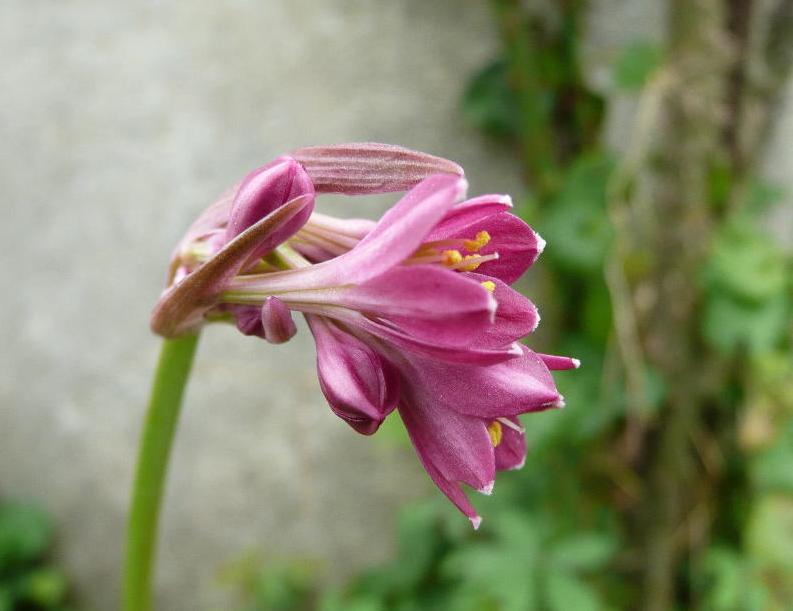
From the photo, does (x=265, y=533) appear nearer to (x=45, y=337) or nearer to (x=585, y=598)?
(x=45, y=337)

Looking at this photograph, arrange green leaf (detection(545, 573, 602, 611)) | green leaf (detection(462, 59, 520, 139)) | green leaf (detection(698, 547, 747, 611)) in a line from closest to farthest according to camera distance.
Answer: green leaf (detection(545, 573, 602, 611)) < green leaf (detection(698, 547, 747, 611)) < green leaf (detection(462, 59, 520, 139))

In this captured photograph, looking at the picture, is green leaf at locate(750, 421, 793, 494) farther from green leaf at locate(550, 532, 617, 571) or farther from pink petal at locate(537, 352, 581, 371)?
pink petal at locate(537, 352, 581, 371)

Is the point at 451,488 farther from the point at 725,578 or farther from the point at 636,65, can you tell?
the point at 636,65

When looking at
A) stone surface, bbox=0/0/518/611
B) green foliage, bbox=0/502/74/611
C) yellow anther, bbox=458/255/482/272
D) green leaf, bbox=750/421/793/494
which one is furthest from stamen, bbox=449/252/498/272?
green foliage, bbox=0/502/74/611

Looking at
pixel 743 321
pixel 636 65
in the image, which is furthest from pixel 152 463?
pixel 636 65

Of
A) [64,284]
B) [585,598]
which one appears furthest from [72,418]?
[585,598]
